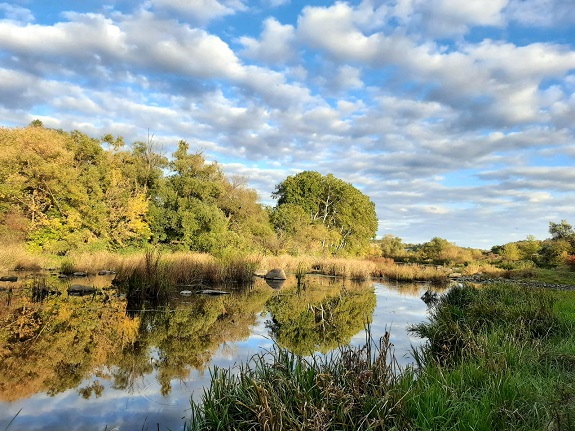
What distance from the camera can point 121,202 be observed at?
30.0 metres

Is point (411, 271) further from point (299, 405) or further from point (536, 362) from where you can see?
point (299, 405)

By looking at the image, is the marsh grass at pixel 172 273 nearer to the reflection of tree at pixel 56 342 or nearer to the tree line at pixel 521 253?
the reflection of tree at pixel 56 342

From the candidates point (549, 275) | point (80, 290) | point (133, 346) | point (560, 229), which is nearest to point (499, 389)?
point (133, 346)

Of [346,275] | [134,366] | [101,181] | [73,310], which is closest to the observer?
[134,366]

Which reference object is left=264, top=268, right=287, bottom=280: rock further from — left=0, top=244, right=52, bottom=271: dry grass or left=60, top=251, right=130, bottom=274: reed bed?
left=0, top=244, right=52, bottom=271: dry grass

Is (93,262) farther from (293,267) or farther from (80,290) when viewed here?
(293,267)

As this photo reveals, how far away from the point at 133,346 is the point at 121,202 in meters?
24.9

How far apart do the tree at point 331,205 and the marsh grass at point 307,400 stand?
41.4m

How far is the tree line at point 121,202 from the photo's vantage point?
26234mm

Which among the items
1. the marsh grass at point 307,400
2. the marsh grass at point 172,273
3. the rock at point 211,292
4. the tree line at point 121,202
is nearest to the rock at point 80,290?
the marsh grass at point 172,273

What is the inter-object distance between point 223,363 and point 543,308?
6.77m

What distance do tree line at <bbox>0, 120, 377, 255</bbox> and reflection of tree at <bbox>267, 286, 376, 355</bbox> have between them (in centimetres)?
1346

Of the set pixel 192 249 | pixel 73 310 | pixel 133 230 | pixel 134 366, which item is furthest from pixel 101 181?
pixel 134 366

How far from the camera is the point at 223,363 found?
6.46 meters
